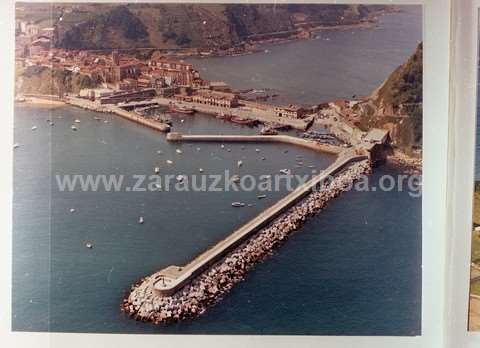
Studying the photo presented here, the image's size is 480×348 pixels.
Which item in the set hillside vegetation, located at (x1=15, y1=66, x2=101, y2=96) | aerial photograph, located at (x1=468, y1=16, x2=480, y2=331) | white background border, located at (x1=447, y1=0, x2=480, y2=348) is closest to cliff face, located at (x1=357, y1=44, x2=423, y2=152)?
white background border, located at (x1=447, y1=0, x2=480, y2=348)

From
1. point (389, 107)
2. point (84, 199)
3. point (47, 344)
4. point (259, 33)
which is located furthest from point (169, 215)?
point (389, 107)

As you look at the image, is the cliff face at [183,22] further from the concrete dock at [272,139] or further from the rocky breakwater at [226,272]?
the rocky breakwater at [226,272]

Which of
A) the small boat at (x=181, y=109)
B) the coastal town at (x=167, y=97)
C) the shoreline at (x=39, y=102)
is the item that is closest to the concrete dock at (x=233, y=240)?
the coastal town at (x=167, y=97)

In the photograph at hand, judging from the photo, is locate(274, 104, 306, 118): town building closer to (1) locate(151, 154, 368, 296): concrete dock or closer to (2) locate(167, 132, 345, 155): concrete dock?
(2) locate(167, 132, 345, 155): concrete dock

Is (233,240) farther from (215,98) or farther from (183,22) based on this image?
(183,22)

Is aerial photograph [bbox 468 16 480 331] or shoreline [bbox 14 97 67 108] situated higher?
shoreline [bbox 14 97 67 108]

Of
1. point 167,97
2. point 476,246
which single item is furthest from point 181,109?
point 476,246
